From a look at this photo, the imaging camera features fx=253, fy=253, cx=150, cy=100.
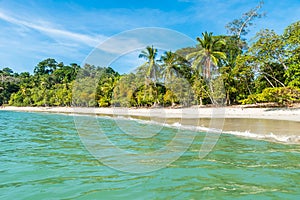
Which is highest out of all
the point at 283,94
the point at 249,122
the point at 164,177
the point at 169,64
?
the point at 169,64

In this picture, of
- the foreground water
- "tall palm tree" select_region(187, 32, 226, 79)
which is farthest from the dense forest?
the foreground water

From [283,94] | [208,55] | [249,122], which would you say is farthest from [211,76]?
[249,122]

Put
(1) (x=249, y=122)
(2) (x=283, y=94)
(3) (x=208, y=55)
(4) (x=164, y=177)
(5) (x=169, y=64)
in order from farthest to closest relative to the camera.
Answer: (5) (x=169, y=64) → (3) (x=208, y=55) → (2) (x=283, y=94) → (1) (x=249, y=122) → (4) (x=164, y=177)

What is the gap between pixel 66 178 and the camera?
16.9ft

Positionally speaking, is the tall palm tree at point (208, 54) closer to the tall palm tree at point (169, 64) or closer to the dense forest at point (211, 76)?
the dense forest at point (211, 76)

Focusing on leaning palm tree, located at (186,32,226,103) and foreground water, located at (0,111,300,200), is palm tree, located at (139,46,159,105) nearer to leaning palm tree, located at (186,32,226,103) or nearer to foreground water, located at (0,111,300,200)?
leaning palm tree, located at (186,32,226,103)

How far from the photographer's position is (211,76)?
32781mm

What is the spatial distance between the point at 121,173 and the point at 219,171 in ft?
7.09

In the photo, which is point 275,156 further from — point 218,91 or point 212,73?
point 212,73

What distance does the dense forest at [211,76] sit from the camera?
886 inches

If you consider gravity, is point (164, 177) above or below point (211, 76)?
below

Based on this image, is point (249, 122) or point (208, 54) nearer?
point (249, 122)

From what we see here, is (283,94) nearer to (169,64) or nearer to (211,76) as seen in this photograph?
(211,76)

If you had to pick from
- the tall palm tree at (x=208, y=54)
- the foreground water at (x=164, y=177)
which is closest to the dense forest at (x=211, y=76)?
the tall palm tree at (x=208, y=54)
